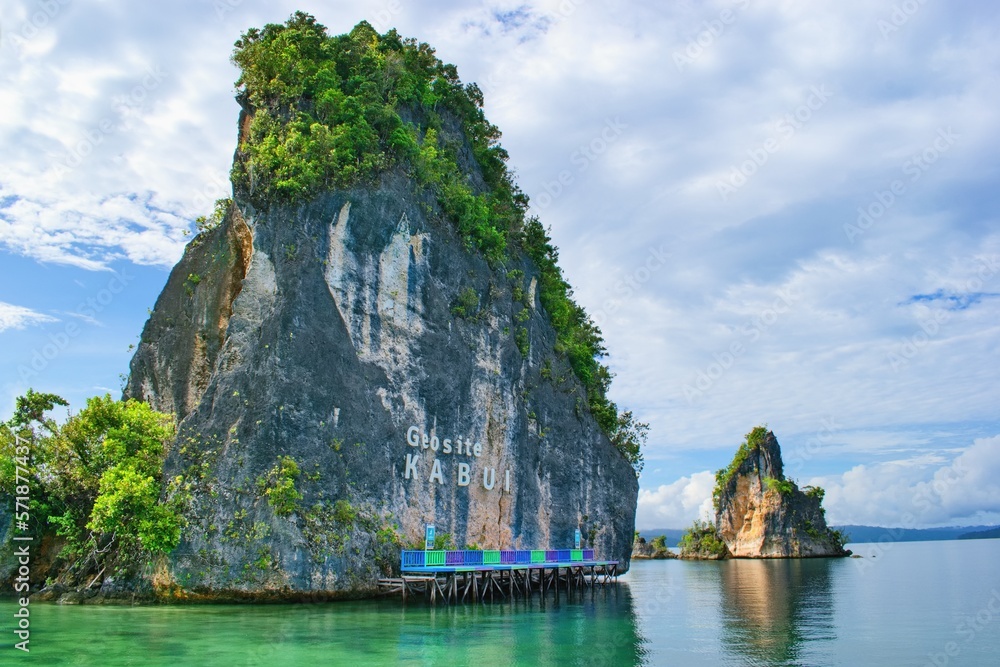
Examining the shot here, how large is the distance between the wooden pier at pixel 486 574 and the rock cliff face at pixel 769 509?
49.8m

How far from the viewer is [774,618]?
25.1 metres

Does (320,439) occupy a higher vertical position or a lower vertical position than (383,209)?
lower

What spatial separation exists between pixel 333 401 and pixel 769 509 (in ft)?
216

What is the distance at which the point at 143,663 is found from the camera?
1443 centimetres

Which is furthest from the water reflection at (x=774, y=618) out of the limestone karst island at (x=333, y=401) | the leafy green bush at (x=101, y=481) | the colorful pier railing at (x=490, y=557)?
the leafy green bush at (x=101, y=481)

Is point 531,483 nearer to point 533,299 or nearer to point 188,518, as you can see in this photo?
point 533,299

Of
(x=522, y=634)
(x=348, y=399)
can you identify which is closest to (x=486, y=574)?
(x=348, y=399)

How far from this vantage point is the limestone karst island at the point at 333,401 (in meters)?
25.1

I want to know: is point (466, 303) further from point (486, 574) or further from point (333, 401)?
point (486, 574)

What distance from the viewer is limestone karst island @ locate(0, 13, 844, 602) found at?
82.2 ft

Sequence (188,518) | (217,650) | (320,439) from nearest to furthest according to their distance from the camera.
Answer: (217,650) < (188,518) < (320,439)

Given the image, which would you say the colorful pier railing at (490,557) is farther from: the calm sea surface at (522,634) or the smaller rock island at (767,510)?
the smaller rock island at (767,510)

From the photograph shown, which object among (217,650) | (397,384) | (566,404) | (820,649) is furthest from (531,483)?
(217,650)

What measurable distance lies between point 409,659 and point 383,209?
64.4 feet
